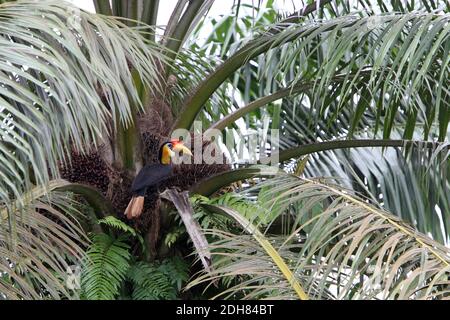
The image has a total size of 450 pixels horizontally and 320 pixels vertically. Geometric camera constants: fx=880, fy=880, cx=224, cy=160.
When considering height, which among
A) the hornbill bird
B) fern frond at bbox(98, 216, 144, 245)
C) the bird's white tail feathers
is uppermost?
the hornbill bird

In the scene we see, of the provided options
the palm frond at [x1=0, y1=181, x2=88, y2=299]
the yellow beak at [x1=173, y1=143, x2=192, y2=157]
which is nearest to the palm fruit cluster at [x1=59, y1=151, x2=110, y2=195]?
the yellow beak at [x1=173, y1=143, x2=192, y2=157]

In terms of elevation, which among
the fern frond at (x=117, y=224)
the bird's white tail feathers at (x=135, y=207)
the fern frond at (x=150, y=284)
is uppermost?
the bird's white tail feathers at (x=135, y=207)

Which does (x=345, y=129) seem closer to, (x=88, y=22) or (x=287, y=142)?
(x=287, y=142)

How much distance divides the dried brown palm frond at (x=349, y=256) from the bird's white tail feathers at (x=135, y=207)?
44cm

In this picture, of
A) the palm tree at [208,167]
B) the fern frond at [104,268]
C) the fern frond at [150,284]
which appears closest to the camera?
the palm tree at [208,167]

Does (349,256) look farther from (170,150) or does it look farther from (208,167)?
(208,167)

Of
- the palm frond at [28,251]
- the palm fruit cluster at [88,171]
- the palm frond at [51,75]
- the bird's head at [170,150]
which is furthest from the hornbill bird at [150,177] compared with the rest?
the palm frond at [51,75]

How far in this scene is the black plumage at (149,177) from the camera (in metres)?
2.84

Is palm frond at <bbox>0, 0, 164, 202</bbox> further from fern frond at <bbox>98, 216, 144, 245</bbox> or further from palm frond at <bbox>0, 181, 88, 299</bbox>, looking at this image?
fern frond at <bbox>98, 216, 144, 245</bbox>

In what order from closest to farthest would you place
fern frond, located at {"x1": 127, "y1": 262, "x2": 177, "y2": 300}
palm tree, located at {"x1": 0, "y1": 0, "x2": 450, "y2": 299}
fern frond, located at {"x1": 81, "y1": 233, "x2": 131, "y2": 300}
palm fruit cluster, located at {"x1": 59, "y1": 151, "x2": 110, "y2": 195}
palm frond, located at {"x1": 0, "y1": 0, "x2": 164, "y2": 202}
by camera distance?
palm frond, located at {"x1": 0, "y1": 0, "x2": 164, "y2": 202}, palm tree, located at {"x1": 0, "y1": 0, "x2": 450, "y2": 299}, fern frond, located at {"x1": 81, "y1": 233, "x2": 131, "y2": 300}, fern frond, located at {"x1": 127, "y1": 262, "x2": 177, "y2": 300}, palm fruit cluster, located at {"x1": 59, "y1": 151, "x2": 110, "y2": 195}

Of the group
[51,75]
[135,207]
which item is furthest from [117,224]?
[51,75]

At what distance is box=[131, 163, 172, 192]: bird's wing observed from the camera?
284cm

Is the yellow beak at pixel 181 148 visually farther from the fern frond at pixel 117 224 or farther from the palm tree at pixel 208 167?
the fern frond at pixel 117 224

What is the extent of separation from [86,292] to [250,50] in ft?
3.14
